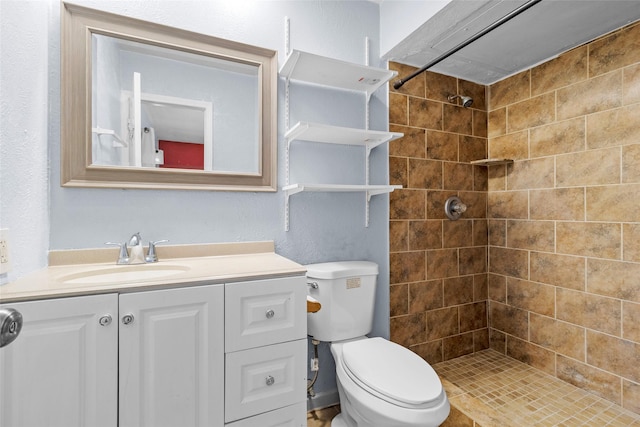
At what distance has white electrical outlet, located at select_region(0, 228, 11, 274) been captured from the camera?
0.90 meters

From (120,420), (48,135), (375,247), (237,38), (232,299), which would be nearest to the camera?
(120,420)

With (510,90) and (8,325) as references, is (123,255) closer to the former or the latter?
(8,325)

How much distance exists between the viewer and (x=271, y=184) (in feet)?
5.16

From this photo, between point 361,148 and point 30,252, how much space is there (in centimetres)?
157

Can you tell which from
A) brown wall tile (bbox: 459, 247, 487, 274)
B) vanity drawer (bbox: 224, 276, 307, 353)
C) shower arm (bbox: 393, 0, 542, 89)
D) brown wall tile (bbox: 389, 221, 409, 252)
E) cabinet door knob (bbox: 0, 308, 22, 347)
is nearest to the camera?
cabinet door knob (bbox: 0, 308, 22, 347)

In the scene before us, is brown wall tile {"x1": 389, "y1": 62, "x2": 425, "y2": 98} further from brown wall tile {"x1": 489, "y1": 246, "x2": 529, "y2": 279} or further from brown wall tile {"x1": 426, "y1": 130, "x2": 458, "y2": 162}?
brown wall tile {"x1": 489, "y1": 246, "x2": 529, "y2": 279}

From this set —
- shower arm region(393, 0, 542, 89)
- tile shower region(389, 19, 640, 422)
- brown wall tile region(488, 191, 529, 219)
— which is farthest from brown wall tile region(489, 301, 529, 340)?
shower arm region(393, 0, 542, 89)

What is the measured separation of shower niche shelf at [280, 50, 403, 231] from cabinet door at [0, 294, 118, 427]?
0.92m

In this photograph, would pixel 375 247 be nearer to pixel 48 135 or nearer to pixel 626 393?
pixel 626 393

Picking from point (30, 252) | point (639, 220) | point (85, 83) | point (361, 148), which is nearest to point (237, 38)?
point (85, 83)

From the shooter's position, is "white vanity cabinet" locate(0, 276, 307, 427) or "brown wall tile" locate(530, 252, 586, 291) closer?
"white vanity cabinet" locate(0, 276, 307, 427)

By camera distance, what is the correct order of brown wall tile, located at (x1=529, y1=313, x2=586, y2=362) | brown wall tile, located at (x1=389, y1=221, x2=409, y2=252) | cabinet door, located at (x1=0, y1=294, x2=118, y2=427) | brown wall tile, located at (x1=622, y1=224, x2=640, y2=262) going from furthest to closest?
brown wall tile, located at (x1=389, y1=221, x2=409, y2=252), brown wall tile, located at (x1=529, y1=313, x2=586, y2=362), brown wall tile, located at (x1=622, y1=224, x2=640, y2=262), cabinet door, located at (x1=0, y1=294, x2=118, y2=427)

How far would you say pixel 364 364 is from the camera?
1300 mm

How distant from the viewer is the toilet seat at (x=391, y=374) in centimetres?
111
